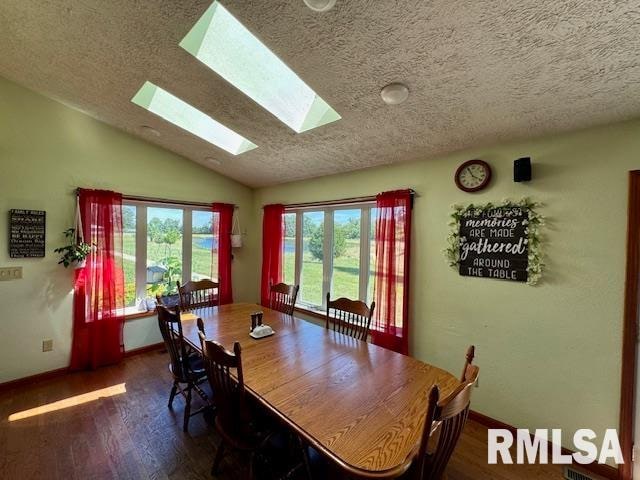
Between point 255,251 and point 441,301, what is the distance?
295 centimetres

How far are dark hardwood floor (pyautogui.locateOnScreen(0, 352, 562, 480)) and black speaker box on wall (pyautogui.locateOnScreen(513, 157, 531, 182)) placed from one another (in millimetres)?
1993

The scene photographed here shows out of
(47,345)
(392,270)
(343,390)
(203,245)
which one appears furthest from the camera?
(203,245)

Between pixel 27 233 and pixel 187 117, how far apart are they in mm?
1914

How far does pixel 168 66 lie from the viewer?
187 cm

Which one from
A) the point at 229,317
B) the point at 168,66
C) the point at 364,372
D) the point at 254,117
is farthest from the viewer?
the point at 229,317

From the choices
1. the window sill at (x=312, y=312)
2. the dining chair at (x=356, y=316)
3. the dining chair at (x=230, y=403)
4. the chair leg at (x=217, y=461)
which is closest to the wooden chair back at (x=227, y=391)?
the dining chair at (x=230, y=403)

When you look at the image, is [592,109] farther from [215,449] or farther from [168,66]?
[215,449]

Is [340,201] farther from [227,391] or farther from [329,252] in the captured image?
[227,391]

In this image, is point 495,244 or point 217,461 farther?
point 495,244

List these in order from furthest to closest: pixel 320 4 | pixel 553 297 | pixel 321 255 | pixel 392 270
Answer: pixel 321 255 < pixel 392 270 < pixel 553 297 < pixel 320 4

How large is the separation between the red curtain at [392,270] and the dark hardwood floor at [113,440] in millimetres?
935

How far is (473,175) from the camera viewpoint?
2.24m

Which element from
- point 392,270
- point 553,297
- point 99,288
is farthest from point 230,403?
point 99,288

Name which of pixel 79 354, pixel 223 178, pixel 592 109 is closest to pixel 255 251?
pixel 223 178
